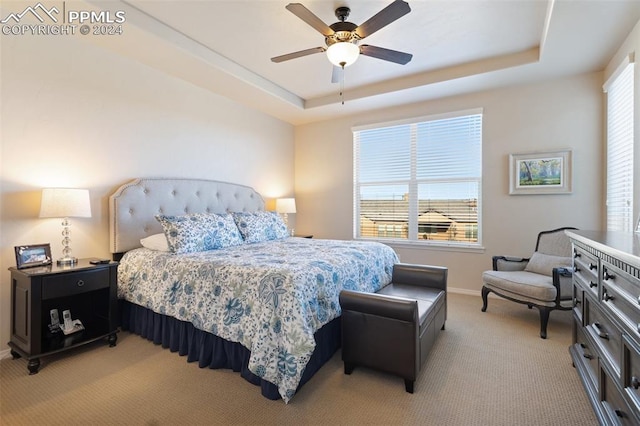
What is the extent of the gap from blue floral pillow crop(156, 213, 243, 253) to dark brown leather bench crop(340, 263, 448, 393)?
61.8 inches

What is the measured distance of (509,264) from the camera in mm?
3533

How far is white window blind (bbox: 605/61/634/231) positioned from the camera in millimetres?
2742

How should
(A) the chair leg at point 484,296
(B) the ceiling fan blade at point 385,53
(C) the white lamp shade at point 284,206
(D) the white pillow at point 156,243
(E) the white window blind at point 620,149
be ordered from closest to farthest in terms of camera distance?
(B) the ceiling fan blade at point 385,53 < (E) the white window blind at point 620,149 < (D) the white pillow at point 156,243 < (A) the chair leg at point 484,296 < (C) the white lamp shade at point 284,206

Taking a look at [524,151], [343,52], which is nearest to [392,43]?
[343,52]

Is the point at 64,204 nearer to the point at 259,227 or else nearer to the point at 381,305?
the point at 259,227

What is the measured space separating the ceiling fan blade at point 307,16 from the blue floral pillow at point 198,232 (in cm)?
205

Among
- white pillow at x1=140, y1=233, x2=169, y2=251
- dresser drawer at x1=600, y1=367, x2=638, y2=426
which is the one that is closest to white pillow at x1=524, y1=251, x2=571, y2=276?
dresser drawer at x1=600, y1=367, x2=638, y2=426

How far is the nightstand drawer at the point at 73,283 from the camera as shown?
225 cm

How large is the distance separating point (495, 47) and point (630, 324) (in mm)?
2998

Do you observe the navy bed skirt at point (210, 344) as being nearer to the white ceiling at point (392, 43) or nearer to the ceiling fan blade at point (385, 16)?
the ceiling fan blade at point (385, 16)

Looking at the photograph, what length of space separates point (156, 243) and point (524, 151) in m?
4.38

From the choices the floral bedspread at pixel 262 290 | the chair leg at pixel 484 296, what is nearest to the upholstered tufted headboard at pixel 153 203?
the floral bedspread at pixel 262 290

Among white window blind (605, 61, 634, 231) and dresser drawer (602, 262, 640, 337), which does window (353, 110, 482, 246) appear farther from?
dresser drawer (602, 262, 640, 337)

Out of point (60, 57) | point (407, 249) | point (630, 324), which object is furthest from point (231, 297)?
point (407, 249)
